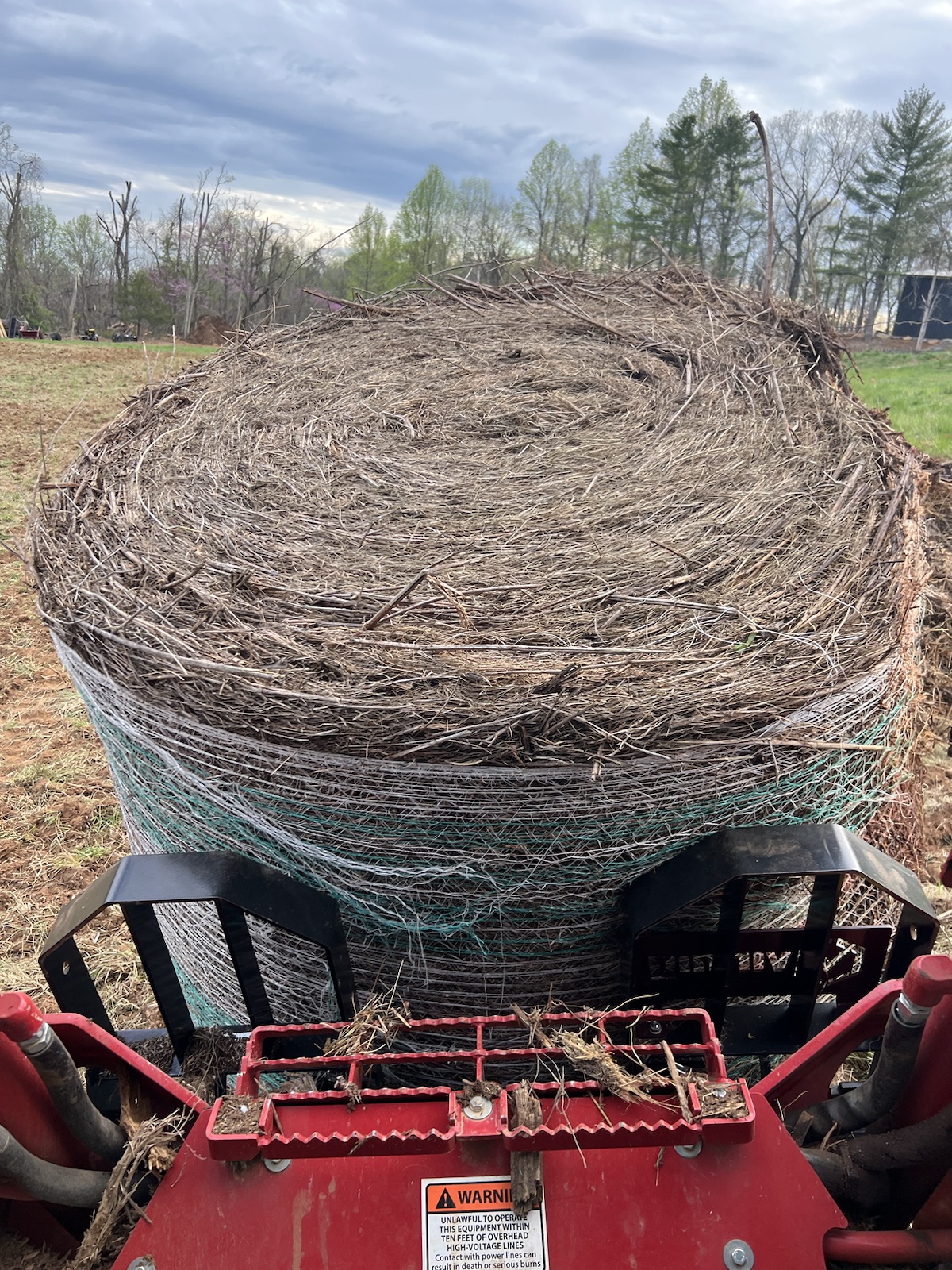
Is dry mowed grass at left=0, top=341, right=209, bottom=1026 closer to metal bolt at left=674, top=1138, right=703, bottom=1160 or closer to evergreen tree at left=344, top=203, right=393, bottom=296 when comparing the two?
metal bolt at left=674, top=1138, right=703, bottom=1160

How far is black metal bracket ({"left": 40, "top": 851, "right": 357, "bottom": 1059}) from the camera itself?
184cm

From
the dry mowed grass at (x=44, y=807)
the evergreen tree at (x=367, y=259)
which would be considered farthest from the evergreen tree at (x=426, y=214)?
the dry mowed grass at (x=44, y=807)

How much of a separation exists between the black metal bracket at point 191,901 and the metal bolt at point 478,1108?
0.56m

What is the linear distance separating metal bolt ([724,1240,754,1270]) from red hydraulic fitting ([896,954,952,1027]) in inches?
18.7

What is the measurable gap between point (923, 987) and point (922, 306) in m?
48.6

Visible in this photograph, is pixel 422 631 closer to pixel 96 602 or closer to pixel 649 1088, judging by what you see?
pixel 96 602

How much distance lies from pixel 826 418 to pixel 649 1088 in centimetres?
284

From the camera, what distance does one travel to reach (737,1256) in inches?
55.5

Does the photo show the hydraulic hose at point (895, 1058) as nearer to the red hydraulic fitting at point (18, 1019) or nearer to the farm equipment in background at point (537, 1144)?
the farm equipment in background at point (537, 1144)

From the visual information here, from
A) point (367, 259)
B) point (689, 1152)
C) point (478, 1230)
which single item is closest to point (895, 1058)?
point (689, 1152)

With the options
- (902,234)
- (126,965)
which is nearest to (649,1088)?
(126,965)

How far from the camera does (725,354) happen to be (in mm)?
4109

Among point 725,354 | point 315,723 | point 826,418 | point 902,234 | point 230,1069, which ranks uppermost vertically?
point 902,234

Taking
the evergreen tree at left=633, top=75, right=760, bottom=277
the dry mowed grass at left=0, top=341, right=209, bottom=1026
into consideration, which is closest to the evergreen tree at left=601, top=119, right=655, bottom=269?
the evergreen tree at left=633, top=75, right=760, bottom=277
